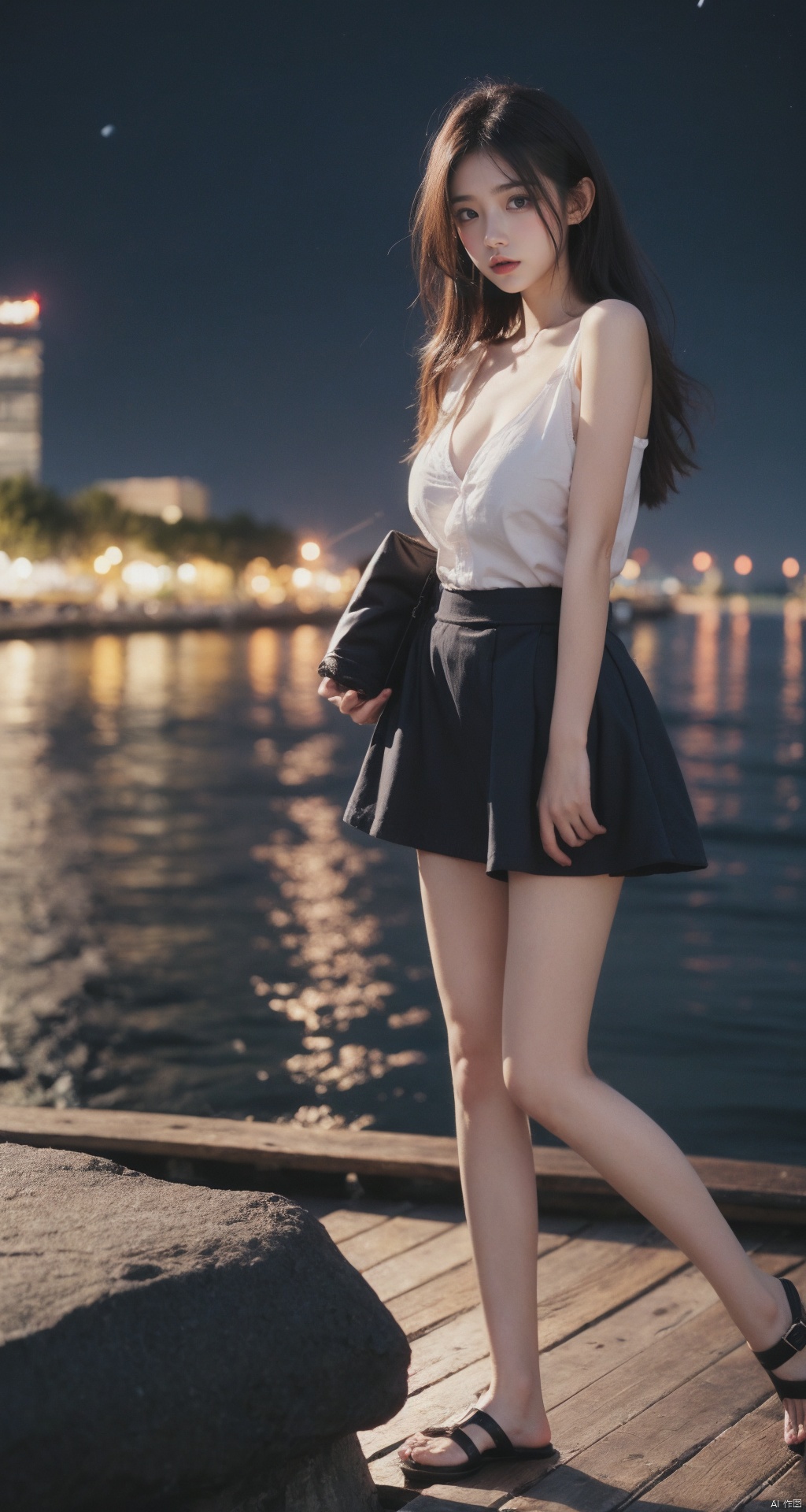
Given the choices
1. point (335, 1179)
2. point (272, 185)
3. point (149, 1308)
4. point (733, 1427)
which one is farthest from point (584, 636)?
point (272, 185)

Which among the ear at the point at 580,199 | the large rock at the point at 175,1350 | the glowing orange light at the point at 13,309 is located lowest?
the large rock at the point at 175,1350

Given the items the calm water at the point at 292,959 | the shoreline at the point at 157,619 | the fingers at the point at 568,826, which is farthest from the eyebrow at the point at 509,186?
the shoreline at the point at 157,619

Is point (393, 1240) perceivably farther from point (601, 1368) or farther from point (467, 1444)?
point (467, 1444)

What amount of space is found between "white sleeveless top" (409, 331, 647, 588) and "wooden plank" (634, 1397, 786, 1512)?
125cm

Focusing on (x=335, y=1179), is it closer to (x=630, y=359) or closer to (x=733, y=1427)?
(x=733, y=1427)

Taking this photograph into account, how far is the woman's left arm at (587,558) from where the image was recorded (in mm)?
1854

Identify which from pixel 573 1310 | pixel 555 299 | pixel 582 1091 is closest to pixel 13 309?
pixel 555 299

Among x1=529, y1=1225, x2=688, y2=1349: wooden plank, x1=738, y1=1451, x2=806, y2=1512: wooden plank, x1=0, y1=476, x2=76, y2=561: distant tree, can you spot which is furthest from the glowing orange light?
x1=738, y1=1451, x2=806, y2=1512: wooden plank

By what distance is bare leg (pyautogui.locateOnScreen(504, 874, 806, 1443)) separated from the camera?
73.5 inches

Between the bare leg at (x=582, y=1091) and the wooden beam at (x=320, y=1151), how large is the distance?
0.94 metres

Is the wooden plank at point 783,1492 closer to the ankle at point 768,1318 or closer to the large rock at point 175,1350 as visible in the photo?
the ankle at point 768,1318

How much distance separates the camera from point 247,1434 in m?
1.55

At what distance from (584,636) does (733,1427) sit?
1.19 m

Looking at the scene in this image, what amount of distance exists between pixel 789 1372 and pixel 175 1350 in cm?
93
